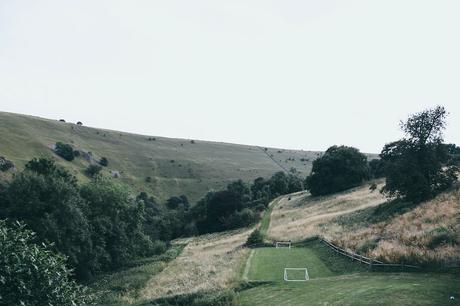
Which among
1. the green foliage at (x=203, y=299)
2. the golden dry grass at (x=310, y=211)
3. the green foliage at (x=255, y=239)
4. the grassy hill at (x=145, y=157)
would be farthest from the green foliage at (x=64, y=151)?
the green foliage at (x=203, y=299)

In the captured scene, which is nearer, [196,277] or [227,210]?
[196,277]

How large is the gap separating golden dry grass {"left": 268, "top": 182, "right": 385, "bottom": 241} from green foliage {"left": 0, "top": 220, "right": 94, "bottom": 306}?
32.2 m

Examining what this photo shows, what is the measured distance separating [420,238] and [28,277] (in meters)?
23.8

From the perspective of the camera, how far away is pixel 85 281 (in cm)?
4809

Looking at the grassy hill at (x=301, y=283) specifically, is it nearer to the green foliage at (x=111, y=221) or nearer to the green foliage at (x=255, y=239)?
the green foliage at (x=255, y=239)

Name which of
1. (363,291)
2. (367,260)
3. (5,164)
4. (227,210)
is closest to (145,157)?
(5,164)

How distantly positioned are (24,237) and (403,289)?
19.3 metres

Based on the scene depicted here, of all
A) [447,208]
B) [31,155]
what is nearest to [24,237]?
[447,208]

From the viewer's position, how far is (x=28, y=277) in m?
19.6

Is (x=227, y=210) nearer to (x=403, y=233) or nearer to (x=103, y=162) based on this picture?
(x=403, y=233)

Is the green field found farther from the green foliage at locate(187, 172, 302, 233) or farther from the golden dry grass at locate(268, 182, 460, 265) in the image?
the green foliage at locate(187, 172, 302, 233)

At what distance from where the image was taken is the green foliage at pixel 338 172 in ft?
307

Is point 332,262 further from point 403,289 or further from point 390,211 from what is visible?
point 390,211

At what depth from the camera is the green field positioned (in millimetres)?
19781
